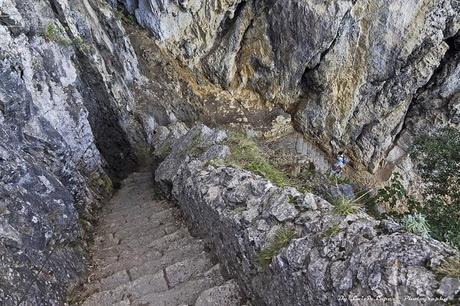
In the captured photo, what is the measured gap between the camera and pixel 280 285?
3.65 metres

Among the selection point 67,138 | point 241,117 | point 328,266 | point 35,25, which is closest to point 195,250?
point 328,266

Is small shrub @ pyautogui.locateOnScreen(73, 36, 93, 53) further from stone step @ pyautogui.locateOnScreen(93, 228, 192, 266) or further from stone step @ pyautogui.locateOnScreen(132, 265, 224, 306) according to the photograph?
stone step @ pyautogui.locateOnScreen(132, 265, 224, 306)

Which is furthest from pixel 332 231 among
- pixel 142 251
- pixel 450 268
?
pixel 142 251

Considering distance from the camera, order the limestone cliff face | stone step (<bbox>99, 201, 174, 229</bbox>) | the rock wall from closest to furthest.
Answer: the rock wall, stone step (<bbox>99, 201, 174, 229</bbox>), the limestone cliff face

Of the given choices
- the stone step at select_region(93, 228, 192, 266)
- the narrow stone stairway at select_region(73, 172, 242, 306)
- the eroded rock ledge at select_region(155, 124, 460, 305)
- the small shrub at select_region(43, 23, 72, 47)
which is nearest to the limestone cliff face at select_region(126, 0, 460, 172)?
the small shrub at select_region(43, 23, 72, 47)

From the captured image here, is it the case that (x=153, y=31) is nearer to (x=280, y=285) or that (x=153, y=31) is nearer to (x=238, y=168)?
(x=238, y=168)

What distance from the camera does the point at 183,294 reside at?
4582 millimetres

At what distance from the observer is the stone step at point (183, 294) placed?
450 cm

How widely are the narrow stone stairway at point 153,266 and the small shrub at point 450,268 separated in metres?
2.29

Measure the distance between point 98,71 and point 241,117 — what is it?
257 inches

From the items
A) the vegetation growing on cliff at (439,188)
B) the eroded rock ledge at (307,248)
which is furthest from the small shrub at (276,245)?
the vegetation growing on cliff at (439,188)

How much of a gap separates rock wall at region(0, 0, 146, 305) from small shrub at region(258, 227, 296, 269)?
2.41 metres

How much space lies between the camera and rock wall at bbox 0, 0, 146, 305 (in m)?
4.78

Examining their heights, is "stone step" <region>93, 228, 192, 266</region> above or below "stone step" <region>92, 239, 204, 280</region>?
above
